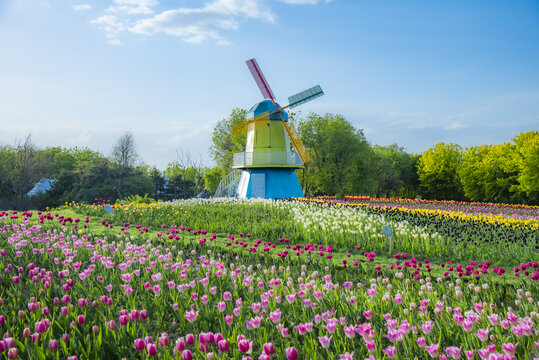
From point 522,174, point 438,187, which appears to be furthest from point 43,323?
point 438,187

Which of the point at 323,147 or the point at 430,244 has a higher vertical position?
the point at 323,147

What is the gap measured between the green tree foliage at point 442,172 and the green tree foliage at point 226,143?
20943 millimetres

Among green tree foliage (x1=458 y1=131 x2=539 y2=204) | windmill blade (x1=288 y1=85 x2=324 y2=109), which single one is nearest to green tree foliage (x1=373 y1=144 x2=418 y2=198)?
green tree foliage (x1=458 y1=131 x2=539 y2=204)

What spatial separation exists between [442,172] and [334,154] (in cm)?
1488

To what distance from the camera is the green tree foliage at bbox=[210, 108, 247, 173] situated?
34.7 meters

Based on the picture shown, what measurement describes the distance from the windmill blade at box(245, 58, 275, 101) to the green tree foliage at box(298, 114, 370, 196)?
8.08 m

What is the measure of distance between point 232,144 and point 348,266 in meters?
A: 28.7

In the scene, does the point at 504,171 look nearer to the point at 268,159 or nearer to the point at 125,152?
the point at 268,159

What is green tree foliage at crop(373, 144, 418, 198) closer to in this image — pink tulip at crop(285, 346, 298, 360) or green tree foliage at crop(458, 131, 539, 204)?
green tree foliage at crop(458, 131, 539, 204)

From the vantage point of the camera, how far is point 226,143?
35312 mm

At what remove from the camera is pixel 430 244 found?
878 cm

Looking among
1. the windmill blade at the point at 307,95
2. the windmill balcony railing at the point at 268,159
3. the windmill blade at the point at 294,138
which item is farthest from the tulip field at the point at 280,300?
the windmill blade at the point at 307,95

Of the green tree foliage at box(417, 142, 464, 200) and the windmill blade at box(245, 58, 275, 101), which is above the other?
the windmill blade at box(245, 58, 275, 101)

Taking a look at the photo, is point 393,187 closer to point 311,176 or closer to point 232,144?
point 311,176
